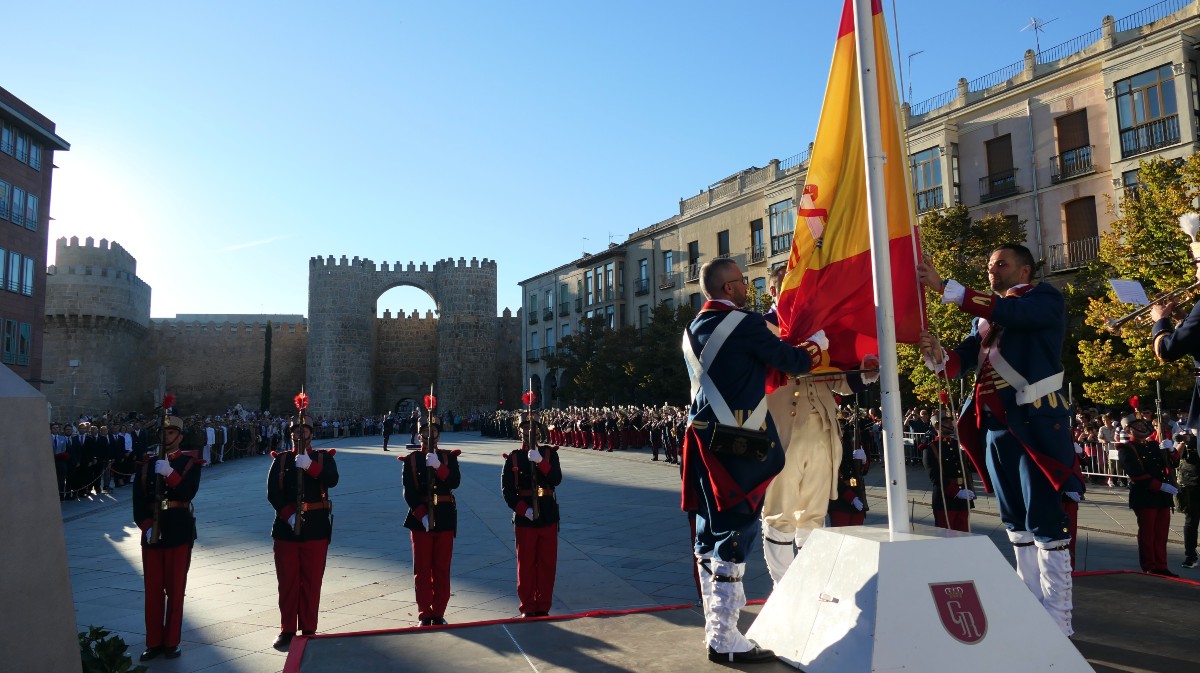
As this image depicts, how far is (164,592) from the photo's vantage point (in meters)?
5.43

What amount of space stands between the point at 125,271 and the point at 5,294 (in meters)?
21.7

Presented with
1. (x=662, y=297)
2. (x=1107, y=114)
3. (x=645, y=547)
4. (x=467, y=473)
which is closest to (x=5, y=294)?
(x=467, y=473)

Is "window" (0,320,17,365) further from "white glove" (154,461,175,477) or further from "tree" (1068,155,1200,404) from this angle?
"tree" (1068,155,1200,404)

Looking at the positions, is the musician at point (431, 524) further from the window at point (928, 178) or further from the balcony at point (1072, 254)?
the window at point (928, 178)

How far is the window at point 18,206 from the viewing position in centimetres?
2911

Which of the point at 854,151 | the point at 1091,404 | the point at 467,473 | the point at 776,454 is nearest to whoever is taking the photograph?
the point at 776,454

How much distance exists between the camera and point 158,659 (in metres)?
5.23

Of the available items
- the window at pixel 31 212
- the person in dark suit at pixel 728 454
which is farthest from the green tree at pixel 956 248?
the window at pixel 31 212

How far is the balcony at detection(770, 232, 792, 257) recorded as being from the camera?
30656mm

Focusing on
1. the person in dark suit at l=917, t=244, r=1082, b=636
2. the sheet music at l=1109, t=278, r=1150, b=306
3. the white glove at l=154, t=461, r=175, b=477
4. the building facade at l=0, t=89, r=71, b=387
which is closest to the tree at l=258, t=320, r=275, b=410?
the building facade at l=0, t=89, r=71, b=387

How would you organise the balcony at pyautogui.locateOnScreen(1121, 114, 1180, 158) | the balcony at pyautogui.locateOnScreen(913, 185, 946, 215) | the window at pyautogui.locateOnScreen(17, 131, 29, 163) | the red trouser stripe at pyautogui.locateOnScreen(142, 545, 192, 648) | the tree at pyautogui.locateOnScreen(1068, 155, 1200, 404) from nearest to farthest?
the red trouser stripe at pyautogui.locateOnScreen(142, 545, 192, 648)
the tree at pyautogui.locateOnScreen(1068, 155, 1200, 404)
the balcony at pyautogui.locateOnScreen(1121, 114, 1180, 158)
the balcony at pyautogui.locateOnScreen(913, 185, 946, 215)
the window at pyautogui.locateOnScreen(17, 131, 29, 163)

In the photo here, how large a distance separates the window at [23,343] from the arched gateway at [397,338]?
22579mm

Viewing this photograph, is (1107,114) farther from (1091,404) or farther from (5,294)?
(5,294)

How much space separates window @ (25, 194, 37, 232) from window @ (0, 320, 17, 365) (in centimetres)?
376
